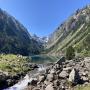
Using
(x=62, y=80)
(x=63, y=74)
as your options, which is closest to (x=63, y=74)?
(x=63, y=74)

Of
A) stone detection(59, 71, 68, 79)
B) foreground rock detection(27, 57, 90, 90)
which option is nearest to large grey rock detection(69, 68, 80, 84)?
foreground rock detection(27, 57, 90, 90)

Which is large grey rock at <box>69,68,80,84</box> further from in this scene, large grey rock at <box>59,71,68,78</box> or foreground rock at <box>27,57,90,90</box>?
large grey rock at <box>59,71,68,78</box>

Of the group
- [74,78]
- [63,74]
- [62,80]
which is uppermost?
[63,74]

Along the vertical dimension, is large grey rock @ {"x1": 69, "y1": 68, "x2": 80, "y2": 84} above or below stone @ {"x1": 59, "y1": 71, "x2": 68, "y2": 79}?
below

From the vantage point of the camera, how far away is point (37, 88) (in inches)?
2537

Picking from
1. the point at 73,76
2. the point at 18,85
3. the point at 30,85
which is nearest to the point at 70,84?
the point at 73,76

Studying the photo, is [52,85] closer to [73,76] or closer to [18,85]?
[73,76]

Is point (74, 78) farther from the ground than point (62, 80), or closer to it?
farther from the ground

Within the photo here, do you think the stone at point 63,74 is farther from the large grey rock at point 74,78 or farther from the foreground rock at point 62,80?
the large grey rock at point 74,78

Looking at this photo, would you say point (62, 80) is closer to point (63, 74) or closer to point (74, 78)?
point (63, 74)

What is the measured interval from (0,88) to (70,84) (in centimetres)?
2313

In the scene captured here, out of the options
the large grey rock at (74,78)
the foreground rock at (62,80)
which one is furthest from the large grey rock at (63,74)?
the large grey rock at (74,78)

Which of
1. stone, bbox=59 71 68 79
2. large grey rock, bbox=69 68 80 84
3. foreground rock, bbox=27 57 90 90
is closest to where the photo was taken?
foreground rock, bbox=27 57 90 90

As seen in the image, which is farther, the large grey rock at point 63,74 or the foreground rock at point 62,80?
the large grey rock at point 63,74
